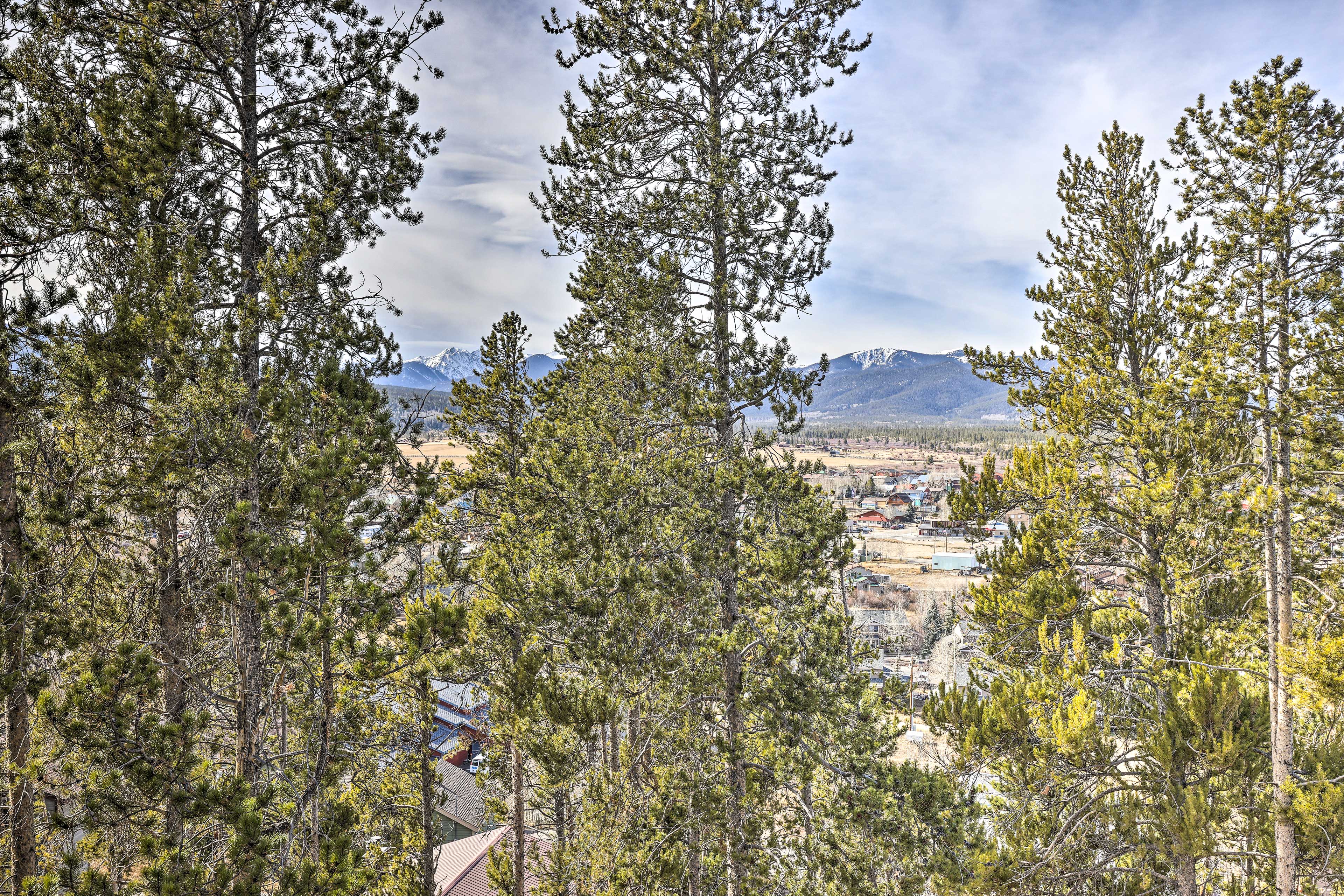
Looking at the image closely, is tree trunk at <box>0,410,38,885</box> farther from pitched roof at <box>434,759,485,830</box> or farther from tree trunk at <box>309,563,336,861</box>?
pitched roof at <box>434,759,485,830</box>

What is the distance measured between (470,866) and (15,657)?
43.0 ft

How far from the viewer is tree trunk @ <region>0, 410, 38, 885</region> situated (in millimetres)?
3939

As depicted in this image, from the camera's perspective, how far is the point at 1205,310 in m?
5.29

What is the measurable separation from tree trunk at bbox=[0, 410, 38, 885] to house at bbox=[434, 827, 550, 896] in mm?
8676

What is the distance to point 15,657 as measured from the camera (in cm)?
402

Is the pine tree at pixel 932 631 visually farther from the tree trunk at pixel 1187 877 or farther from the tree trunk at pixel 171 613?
the tree trunk at pixel 171 613

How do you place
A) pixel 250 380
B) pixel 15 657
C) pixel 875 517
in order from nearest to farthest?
pixel 15 657, pixel 250 380, pixel 875 517

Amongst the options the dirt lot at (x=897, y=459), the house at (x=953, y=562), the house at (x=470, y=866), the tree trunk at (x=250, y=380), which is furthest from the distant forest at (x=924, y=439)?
the tree trunk at (x=250, y=380)

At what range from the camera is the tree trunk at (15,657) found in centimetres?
394

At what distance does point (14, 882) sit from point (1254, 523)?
34.5 ft

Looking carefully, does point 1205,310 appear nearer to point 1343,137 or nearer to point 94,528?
point 1343,137

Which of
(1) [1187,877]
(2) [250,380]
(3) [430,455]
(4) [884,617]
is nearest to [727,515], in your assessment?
(2) [250,380]

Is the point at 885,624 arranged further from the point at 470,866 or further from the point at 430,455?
the point at 430,455

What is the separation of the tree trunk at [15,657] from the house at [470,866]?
8676mm
